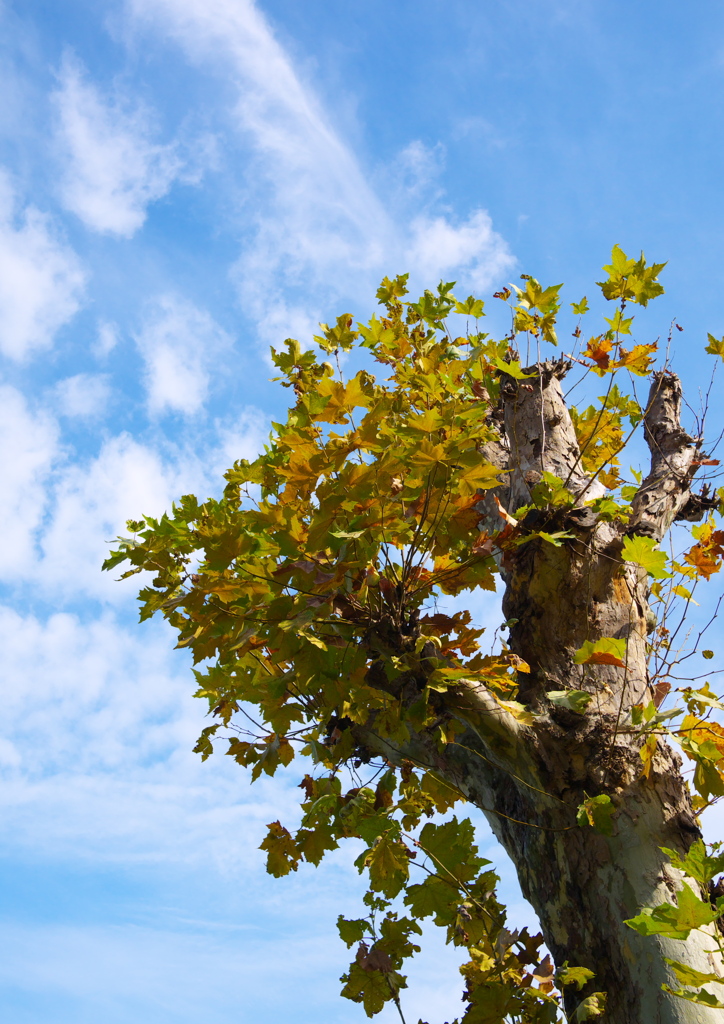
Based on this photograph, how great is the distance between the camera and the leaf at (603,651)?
2250mm

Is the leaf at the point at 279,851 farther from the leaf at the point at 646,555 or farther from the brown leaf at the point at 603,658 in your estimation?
the leaf at the point at 646,555

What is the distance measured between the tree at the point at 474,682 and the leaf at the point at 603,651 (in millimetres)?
10

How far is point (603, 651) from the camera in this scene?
230 centimetres

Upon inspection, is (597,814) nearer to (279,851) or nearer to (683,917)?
(683,917)

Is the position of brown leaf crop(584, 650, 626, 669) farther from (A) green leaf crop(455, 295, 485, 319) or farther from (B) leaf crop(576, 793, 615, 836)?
(A) green leaf crop(455, 295, 485, 319)

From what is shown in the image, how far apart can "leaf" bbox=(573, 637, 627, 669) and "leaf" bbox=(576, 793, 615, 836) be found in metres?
0.46

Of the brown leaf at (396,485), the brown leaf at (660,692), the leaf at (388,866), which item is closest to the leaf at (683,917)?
the leaf at (388,866)

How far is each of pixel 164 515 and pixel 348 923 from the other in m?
1.86

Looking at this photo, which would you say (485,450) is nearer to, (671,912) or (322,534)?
(322,534)

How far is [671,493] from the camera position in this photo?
3570mm

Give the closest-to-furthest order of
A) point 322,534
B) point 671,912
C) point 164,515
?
point 671,912, point 322,534, point 164,515

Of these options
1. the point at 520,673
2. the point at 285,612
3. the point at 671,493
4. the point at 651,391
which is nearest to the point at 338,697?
the point at 285,612

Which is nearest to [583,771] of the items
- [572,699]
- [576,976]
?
[572,699]

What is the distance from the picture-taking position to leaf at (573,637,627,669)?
2250mm
